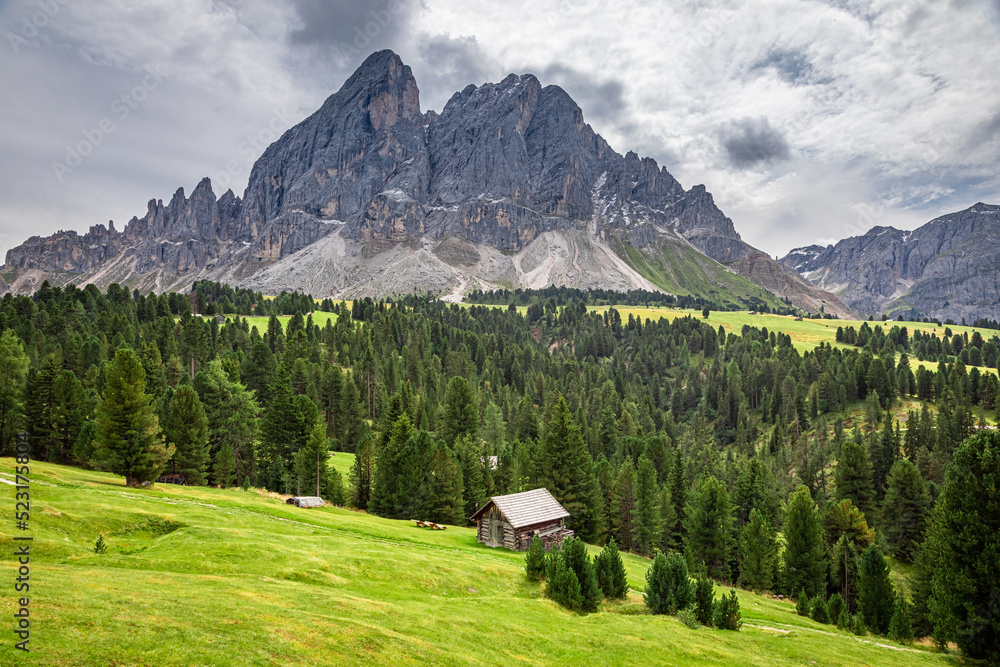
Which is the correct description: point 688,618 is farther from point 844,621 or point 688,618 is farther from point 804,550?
point 804,550

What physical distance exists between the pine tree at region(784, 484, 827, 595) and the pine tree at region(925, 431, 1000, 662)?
21386 mm

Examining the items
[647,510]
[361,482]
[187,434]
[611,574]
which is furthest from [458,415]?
[611,574]

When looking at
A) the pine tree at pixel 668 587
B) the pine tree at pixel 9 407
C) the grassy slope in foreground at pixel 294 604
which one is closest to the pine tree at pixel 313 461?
the grassy slope in foreground at pixel 294 604

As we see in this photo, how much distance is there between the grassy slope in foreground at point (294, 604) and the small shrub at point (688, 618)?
650 mm

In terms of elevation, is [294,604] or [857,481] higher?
[294,604]

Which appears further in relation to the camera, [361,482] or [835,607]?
[361,482]

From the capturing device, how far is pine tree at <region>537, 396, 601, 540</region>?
63375 mm

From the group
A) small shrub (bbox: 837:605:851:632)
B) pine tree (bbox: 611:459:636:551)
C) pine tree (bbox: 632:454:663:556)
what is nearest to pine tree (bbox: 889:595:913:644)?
small shrub (bbox: 837:605:851:632)

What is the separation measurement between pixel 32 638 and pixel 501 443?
87.7 m

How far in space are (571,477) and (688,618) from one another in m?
32.7

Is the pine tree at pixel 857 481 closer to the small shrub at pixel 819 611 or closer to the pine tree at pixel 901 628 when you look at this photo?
the small shrub at pixel 819 611

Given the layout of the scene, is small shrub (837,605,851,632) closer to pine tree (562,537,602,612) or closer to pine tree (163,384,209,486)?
pine tree (562,537,602,612)

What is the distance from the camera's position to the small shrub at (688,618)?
31.1 metres

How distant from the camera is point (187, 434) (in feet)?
192
